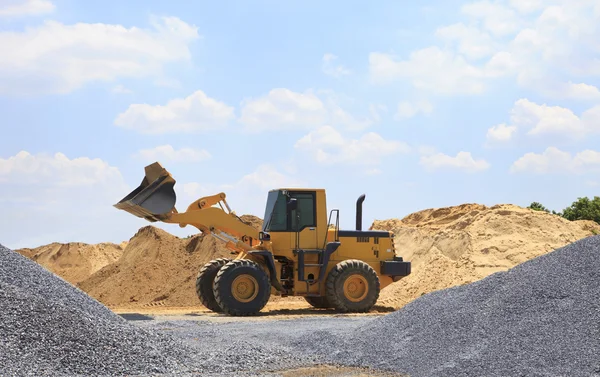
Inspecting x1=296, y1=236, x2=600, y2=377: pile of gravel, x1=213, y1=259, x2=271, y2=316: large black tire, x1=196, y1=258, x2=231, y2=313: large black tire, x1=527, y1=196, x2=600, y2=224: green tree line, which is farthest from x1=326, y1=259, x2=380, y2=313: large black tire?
x1=527, y1=196, x2=600, y2=224: green tree line

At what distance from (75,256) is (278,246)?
24.1m

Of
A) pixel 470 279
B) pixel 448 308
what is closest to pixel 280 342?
pixel 448 308

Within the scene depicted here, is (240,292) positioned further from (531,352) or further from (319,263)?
(531,352)

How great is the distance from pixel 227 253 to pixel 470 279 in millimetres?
8226

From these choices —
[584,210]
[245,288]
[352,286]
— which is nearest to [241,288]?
[245,288]

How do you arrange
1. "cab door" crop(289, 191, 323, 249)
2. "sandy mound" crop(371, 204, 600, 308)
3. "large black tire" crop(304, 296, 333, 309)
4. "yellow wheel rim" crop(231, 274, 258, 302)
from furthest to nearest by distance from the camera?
"sandy mound" crop(371, 204, 600, 308) → "large black tire" crop(304, 296, 333, 309) → "cab door" crop(289, 191, 323, 249) → "yellow wheel rim" crop(231, 274, 258, 302)

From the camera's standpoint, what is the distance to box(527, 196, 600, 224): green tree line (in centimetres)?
3300

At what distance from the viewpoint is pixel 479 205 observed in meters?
29.5

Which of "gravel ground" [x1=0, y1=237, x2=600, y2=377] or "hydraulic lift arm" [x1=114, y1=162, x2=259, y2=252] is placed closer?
"gravel ground" [x1=0, y1=237, x2=600, y2=377]

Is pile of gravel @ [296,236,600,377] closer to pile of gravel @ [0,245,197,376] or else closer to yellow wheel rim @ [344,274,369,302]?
pile of gravel @ [0,245,197,376]

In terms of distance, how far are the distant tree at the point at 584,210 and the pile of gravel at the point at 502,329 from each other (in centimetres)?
2241

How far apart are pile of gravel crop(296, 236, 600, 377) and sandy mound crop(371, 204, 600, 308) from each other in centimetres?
881

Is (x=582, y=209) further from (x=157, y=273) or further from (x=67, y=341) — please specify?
(x=67, y=341)

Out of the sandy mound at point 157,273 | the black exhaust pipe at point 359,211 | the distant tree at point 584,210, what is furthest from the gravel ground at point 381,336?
the distant tree at point 584,210
